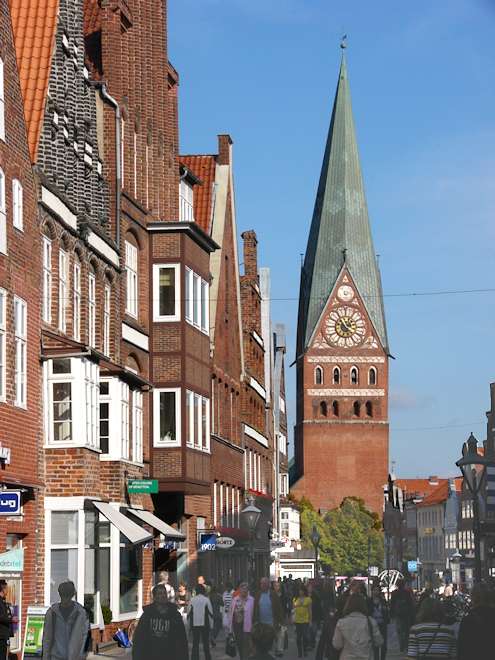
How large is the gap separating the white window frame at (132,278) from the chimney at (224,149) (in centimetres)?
1564

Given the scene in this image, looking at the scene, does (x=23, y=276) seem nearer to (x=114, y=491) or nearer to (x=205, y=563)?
(x=114, y=491)

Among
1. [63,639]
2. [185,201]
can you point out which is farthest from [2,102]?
[185,201]

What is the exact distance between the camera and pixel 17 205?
2894 cm

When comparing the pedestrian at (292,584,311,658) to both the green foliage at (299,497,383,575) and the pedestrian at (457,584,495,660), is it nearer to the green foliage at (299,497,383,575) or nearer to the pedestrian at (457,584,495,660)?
the pedestrian at (457,584,495,660)

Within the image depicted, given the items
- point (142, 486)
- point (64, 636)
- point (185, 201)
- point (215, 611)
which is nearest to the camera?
point (64, 636)

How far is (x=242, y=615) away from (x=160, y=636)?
12180 millimetres

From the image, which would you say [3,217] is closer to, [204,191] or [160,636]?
[160,636]

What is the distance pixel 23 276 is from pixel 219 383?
24218mm

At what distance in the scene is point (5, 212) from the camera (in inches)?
1102

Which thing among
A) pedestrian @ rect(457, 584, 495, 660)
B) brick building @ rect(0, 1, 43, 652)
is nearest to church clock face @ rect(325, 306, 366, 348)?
brick building @ rect(0, 1, 43, 652)

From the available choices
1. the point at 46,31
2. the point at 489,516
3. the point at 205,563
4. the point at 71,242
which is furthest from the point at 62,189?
the point at 205,563

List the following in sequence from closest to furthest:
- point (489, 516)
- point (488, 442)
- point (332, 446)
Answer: point (489, 516) → point (488, 442) → point (332, 446)

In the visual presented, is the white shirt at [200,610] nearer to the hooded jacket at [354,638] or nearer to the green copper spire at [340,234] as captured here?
the hooded jacket at [354,638]

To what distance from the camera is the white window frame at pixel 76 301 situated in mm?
32875
